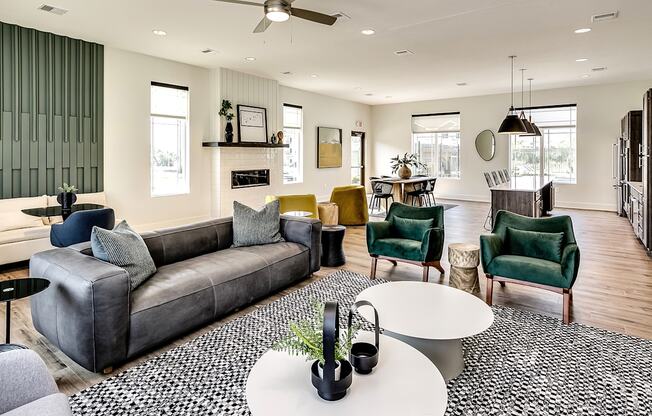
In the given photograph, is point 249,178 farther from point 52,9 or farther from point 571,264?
point 571,264

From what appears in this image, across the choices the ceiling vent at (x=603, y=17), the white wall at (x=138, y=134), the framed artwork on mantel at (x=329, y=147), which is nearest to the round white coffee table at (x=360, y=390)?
the ceiling vent at (x=603, y=17)

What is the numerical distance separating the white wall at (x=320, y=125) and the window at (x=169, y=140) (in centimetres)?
276

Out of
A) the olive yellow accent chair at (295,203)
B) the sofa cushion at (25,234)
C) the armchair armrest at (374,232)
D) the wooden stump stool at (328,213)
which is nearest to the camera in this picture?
the armchair armrest at (374,232)

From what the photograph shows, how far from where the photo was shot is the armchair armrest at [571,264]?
317 centimetres

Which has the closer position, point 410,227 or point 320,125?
point 410,227

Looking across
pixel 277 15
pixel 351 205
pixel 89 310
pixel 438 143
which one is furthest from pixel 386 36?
pixel 438 143

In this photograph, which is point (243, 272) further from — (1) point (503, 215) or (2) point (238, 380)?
(1) point (503, 215)

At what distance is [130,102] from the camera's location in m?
6.57

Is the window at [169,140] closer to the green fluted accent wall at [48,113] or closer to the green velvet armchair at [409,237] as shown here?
the green fluted accent wall at [48,113]

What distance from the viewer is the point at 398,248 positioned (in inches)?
166

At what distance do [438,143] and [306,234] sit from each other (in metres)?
9.19

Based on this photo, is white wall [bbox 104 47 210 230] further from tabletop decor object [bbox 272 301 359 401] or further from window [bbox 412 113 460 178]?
window [bbox 412 113 460 178]

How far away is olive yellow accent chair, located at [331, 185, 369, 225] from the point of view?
7.68 metres

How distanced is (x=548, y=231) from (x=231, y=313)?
2944 millimetres
